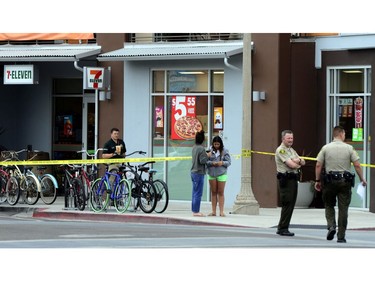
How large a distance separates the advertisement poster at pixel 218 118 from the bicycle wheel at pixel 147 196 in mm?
3829

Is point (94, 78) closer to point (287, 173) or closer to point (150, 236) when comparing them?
point (150, 236)

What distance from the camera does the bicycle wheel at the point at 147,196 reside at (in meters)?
21.6

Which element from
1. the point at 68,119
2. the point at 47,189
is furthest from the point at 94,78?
the point at 68,119

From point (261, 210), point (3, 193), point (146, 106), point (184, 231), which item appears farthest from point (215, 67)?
point (184, 231)

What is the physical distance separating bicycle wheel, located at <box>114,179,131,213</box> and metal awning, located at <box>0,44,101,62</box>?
16.6 feet

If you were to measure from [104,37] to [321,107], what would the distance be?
6110 millimetres

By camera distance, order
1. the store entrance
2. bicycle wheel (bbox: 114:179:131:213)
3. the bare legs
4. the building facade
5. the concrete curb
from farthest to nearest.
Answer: the store entrance, the building facade, bicycle wheel (bbox: 114:179:131:213), the bare legs, the concrete curb

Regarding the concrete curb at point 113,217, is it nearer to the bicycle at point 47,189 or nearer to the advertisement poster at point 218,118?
the bicycle at point 47,189

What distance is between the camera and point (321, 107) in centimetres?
2459

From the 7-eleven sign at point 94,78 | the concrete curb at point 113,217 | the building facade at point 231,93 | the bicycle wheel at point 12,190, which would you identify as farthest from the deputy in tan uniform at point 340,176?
the 7-eleven sign at point 94,78

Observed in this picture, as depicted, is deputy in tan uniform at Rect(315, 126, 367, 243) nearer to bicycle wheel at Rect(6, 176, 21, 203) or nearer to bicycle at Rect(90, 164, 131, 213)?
bicycle at Rect(90, 164, 131, 213)

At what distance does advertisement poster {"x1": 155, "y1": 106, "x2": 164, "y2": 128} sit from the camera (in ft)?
84.2

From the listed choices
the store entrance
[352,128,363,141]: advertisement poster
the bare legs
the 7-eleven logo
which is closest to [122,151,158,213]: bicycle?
the bare legs

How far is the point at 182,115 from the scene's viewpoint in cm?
2530
